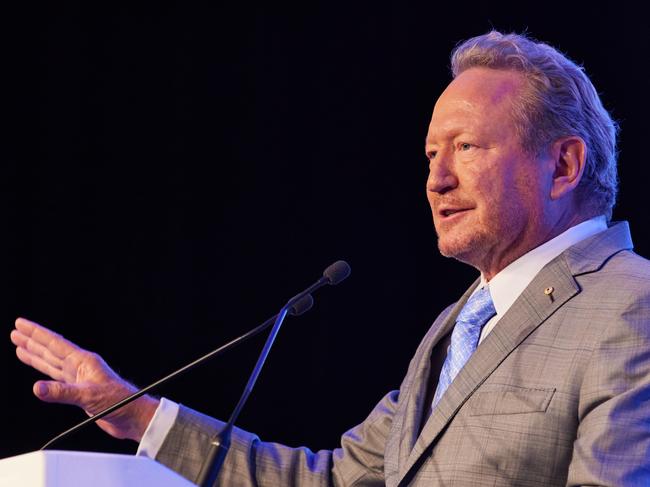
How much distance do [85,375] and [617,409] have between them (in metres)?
Result: 1.22

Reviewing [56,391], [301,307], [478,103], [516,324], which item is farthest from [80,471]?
[478,103]

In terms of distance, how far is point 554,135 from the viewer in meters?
2.38

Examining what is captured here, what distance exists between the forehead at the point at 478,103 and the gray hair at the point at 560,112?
0.08 feet

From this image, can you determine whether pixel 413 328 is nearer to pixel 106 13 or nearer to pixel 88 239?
pixel 88 239

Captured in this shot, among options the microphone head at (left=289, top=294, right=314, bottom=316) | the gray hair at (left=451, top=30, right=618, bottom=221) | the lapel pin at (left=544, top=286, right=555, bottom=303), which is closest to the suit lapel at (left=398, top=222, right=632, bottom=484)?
the lapel pin at (left=544, top=286, right=555, bottom=303)

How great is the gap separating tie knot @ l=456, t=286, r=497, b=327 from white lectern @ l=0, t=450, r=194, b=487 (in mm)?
1100

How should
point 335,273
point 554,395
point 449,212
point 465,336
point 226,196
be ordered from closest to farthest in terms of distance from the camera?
point 554,395 → point 335,273 → point 465,336 → point 449,212 → point 226,196

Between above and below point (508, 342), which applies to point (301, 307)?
above

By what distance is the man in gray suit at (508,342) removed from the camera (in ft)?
6.11

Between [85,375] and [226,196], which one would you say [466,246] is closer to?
[85,375]

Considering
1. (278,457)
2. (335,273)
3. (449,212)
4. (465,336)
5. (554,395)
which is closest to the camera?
(554,395)

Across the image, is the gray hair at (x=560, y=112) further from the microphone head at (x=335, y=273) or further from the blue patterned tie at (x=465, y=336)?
the microphone head at (x=335, y=273)

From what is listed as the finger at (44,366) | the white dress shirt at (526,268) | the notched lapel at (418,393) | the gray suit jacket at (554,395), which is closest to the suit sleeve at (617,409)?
the gray suit jacket at (554,395)

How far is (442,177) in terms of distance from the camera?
2.35m
